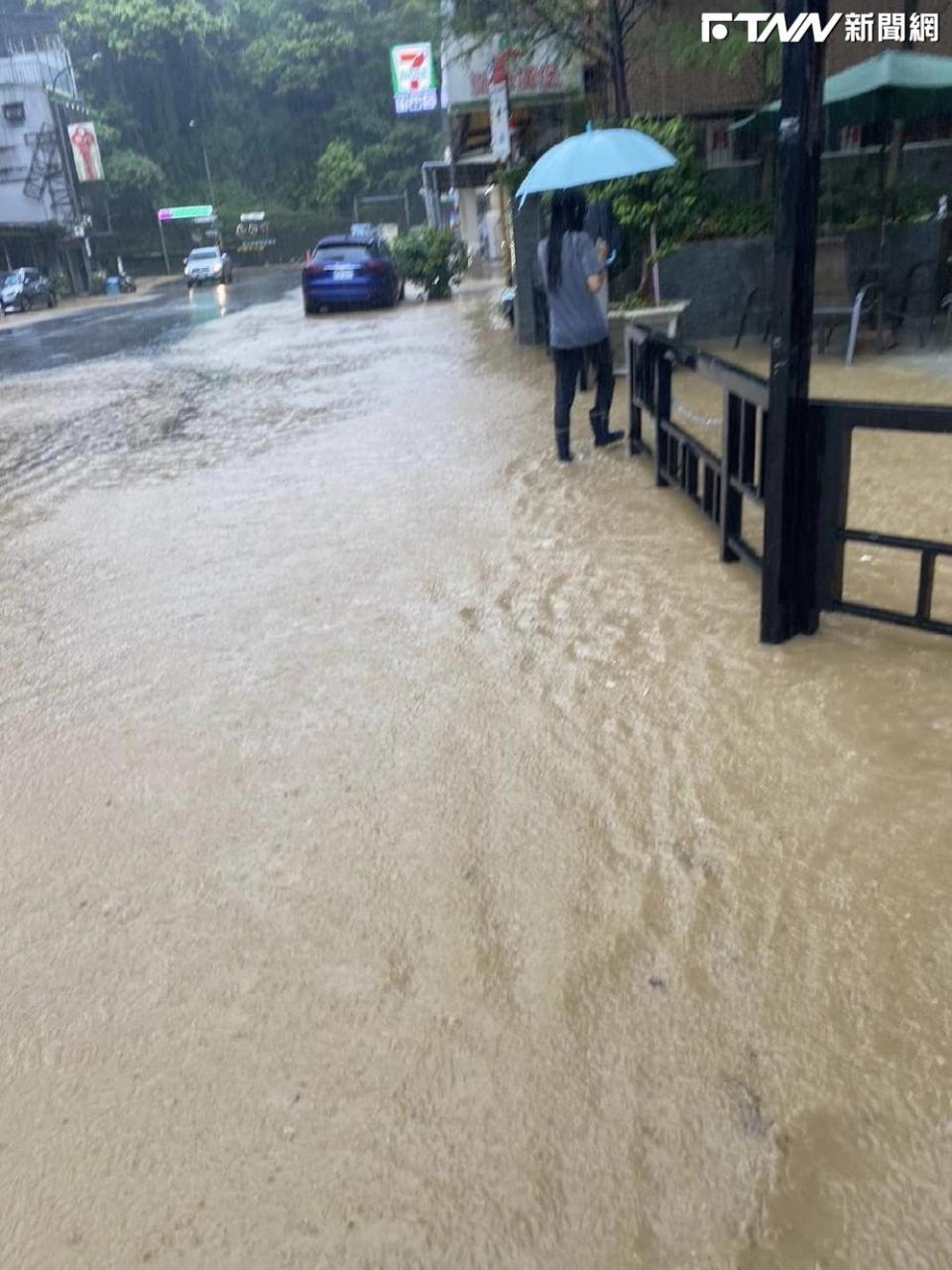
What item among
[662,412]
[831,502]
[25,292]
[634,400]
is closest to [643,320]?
[634,400]

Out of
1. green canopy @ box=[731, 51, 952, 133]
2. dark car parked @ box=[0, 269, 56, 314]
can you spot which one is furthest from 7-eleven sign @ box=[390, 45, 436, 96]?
green canopy @ box=[731, 51, 952, 133]

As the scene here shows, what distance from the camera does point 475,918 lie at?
2.63 m

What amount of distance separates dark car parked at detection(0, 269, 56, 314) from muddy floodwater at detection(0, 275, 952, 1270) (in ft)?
113

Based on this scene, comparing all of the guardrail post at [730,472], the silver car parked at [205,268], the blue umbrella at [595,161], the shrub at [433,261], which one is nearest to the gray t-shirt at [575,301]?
the blue umbrella at [595,161]

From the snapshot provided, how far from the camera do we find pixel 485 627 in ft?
14.4

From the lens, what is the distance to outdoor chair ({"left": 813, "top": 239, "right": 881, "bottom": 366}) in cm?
868

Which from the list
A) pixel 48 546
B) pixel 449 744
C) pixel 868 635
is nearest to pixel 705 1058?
pixel 449 744

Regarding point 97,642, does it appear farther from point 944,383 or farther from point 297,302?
point 297,302

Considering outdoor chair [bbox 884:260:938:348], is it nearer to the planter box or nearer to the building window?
the planter box

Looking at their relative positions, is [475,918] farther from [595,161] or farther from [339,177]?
[339,177]

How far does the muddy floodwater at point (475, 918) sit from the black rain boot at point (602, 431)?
1837 millimetres

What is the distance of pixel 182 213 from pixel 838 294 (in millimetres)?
60258

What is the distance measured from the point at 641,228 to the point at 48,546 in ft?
23.9

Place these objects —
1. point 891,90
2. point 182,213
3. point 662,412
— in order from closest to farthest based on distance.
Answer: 1. point 662,412
2. point 891,90
3. point 182,213
